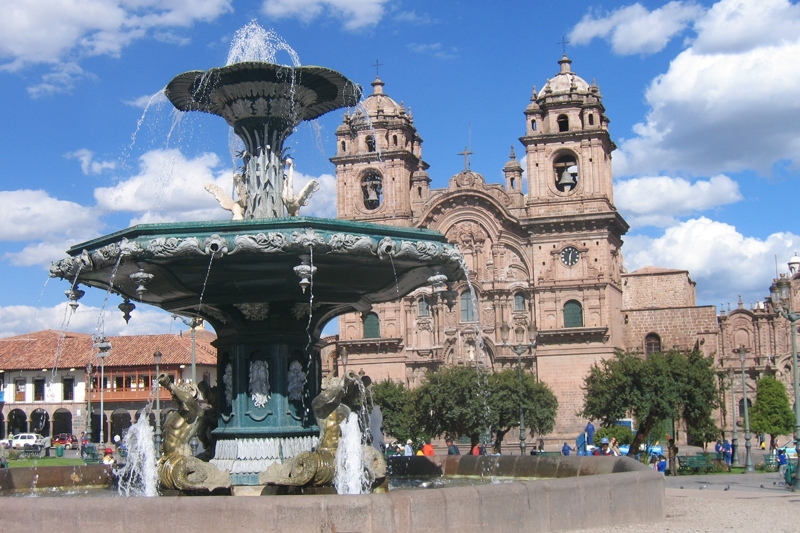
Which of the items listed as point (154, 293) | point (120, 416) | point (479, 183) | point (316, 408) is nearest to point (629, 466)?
point (316, 408)

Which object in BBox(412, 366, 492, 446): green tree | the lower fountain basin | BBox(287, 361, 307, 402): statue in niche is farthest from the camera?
BBox(412, 366, 492, 446): green tree

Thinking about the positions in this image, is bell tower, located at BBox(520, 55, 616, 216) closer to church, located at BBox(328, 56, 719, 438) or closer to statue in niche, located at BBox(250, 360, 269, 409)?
church, located at BBox(328, 56, 719, 438)

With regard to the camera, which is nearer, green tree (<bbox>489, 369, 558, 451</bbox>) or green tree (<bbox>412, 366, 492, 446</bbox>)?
green tree (<bbox>412, 366, 492, 446</bbox>)

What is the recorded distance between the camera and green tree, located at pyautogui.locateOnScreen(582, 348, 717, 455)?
105 ft

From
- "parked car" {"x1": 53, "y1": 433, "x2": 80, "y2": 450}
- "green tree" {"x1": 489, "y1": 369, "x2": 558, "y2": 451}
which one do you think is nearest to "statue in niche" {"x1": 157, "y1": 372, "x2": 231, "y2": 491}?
"green tree" {"x1": 489, "y1": 369, "x2": 558, "y2": 451}

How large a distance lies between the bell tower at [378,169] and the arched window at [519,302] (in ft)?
20.8

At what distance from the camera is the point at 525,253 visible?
48312 millimetres

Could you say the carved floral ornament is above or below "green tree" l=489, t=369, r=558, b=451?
above

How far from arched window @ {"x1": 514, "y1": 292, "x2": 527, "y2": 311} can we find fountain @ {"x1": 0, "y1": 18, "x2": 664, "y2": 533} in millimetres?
36942

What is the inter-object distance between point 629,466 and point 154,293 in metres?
5.09

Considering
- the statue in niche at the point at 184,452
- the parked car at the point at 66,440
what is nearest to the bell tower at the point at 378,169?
the parked car at the point at 66,440

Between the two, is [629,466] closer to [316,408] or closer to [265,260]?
[316,408]

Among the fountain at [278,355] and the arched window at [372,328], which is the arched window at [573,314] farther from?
the fountain at [278,355]

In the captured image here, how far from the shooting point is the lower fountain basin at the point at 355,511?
6.96 m
